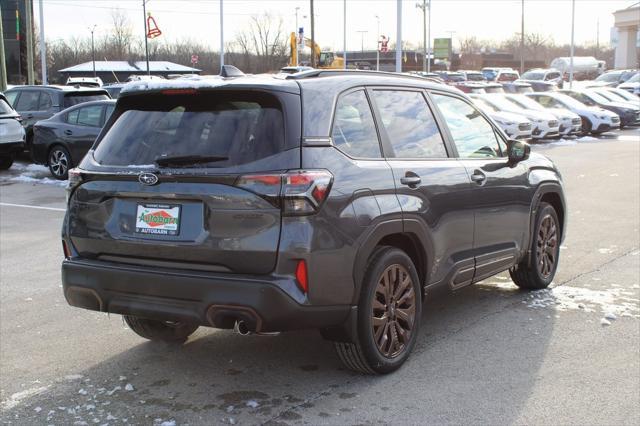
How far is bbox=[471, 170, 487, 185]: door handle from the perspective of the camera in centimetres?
559

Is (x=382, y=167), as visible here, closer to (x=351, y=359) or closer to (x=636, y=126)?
(x=351, y=359)

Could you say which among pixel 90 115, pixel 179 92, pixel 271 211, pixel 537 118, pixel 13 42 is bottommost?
pixel 271 211

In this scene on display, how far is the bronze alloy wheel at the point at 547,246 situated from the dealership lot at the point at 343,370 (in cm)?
21

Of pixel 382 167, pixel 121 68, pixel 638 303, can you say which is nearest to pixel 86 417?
pixel 382 167

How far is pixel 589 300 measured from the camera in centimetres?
650

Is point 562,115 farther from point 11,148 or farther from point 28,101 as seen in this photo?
point 11,148

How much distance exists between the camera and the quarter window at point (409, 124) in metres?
4.99

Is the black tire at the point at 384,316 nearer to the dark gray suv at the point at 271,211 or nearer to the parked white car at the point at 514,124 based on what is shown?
the dark gray suv at the point at 271,211

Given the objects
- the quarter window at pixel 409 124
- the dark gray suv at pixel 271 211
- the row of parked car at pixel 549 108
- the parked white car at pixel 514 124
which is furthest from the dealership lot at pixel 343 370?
the parked white car at pixel 514 124

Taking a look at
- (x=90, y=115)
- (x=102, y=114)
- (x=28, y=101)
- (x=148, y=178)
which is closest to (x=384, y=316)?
(x=148, y=178)

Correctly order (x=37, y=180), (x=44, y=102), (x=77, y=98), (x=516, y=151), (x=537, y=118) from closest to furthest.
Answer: (x=516, y=151) < (x=37, y=180) < (x=77, y=98) < (x=44, y=102) < (x=537, y=118)

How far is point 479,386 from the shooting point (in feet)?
14.9

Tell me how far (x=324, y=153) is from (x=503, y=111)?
21.1 metres

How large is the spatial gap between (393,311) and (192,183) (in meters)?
1.49
